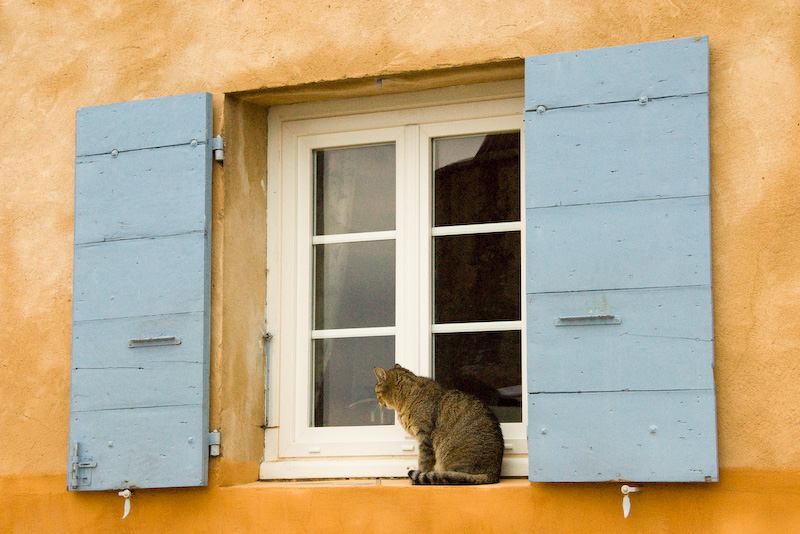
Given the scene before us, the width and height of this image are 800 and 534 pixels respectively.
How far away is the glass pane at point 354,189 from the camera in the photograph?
4.41 metres

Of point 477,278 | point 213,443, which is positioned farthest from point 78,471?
point 477,278

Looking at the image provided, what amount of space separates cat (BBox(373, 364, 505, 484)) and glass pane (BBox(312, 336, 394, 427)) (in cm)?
14

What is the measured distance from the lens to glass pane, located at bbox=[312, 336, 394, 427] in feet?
14.1

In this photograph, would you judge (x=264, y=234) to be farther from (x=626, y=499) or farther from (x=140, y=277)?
(x=626, y=499)

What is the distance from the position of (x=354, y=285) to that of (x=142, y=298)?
88 cm

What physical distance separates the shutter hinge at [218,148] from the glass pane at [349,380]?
872mm

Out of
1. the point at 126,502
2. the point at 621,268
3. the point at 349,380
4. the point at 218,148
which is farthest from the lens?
the point at 349,380

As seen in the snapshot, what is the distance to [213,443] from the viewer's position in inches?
160

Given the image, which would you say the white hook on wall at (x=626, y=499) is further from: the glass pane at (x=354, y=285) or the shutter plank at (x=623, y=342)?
the glass pane at (x=354, y=285)

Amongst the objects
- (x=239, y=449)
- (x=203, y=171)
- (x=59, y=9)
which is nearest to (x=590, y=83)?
(x=203, y=171)

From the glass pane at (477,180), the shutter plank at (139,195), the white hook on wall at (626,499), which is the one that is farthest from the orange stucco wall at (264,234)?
the glass pane at (477,180)

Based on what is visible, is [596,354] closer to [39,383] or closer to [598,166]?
[598,166]

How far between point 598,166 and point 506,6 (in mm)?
783

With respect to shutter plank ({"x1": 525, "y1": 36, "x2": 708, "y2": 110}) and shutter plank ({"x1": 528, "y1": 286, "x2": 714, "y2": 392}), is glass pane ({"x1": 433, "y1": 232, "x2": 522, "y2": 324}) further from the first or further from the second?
→ shutter plank ({"x1": 525, "y1": 36, "x2": 708, "y2": 110})
